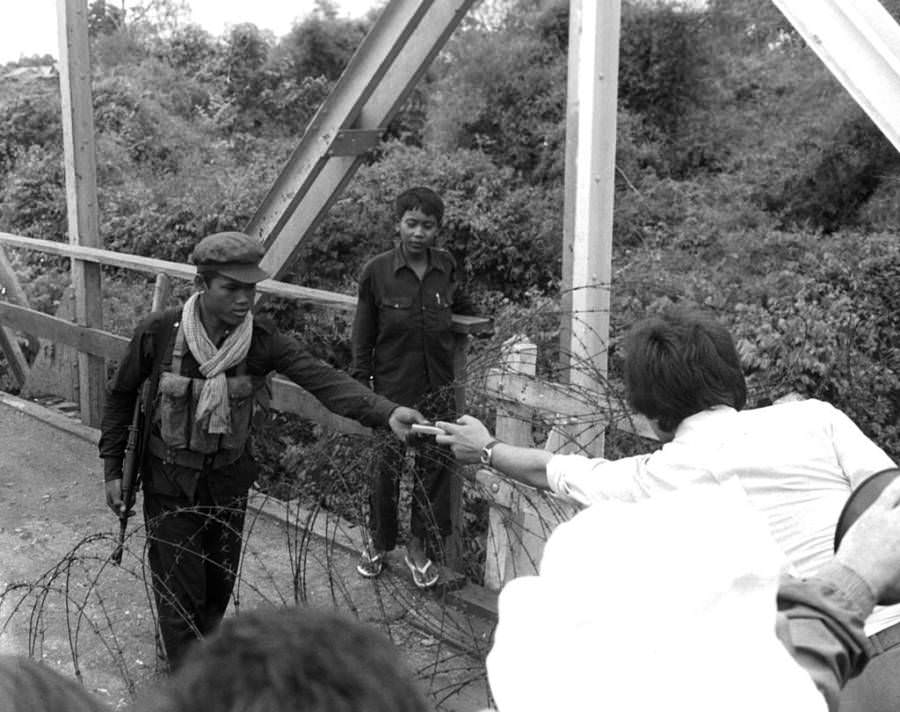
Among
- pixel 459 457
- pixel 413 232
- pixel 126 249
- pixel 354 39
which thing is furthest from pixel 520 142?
pixel 459 457

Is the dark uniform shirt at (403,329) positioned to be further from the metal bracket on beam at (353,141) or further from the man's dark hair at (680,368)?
the man's dark hair at (680,368)

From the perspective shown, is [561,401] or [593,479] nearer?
[593,479]

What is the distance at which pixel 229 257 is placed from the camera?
3658 mm

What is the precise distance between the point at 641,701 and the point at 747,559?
0.22 m

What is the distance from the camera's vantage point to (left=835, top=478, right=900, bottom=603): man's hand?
176 centimetres

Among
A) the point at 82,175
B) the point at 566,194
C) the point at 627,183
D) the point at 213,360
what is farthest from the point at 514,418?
the point at 627,183

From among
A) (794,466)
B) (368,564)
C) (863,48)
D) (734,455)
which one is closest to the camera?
(794,466)

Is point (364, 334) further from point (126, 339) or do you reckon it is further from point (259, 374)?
point (126, 339)

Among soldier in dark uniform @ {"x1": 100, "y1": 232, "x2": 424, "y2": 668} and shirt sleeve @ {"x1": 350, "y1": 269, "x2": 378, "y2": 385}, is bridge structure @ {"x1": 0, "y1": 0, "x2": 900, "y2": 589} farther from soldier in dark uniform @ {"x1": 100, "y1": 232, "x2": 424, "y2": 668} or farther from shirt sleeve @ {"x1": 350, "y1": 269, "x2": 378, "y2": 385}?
soldier in dark uniform @ {"x1": 100, "y1": 232, "x2": 424, "y2": 668}

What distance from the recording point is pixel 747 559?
1.28 metres

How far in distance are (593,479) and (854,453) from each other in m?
0.73

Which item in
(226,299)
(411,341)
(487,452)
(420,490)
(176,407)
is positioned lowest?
(420,490)

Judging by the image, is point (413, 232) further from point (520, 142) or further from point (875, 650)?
point (520, 142)

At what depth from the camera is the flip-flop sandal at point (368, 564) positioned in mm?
4746
